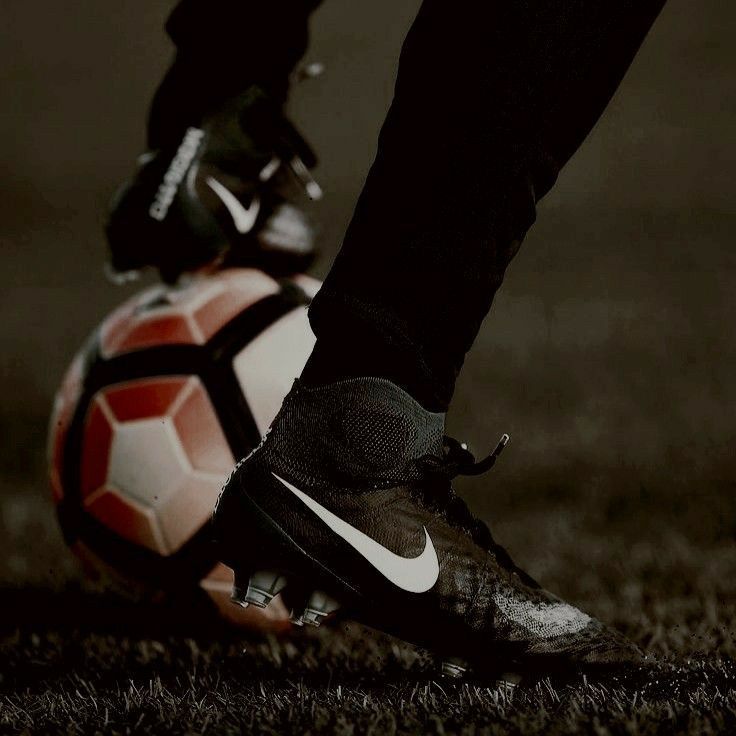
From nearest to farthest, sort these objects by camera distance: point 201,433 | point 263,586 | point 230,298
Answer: point 263,586 → point 201,433 → point 230,298

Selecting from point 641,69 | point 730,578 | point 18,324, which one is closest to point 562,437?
point 730,578

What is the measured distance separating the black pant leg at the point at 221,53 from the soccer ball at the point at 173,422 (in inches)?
12.3

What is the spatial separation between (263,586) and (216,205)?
858 millimetres

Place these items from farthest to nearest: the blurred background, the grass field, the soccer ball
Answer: the blurred background
the soccer ball
the grass field

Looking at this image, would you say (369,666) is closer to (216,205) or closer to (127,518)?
(127,518)

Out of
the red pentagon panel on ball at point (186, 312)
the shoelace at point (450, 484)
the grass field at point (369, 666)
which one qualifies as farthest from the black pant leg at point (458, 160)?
the red pentagon panel on ball at point (186, 312)

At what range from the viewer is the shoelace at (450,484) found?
147cm

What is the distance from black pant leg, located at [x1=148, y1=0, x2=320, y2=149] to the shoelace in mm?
890

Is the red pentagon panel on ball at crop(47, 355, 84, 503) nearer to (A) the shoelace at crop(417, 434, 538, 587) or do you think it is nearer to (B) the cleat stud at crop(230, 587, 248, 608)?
(B) the cleat stud at crop(230, 587, 248, 608)

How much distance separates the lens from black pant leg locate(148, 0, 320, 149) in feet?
6.67

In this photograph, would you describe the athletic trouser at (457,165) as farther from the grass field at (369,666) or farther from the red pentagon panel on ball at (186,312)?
the red pentagon panel on ball at (186,312)

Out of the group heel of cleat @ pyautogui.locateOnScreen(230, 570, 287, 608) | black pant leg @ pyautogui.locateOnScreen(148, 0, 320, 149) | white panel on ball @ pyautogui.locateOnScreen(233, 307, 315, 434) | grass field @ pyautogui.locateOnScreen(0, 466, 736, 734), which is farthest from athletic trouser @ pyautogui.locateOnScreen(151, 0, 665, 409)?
black pant leg @ pyautogui.locateOnScreen(148, 0, 320, 149)

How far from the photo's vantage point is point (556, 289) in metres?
6.37

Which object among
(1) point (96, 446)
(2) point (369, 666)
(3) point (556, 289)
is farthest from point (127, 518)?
(3) point (556, 289)
